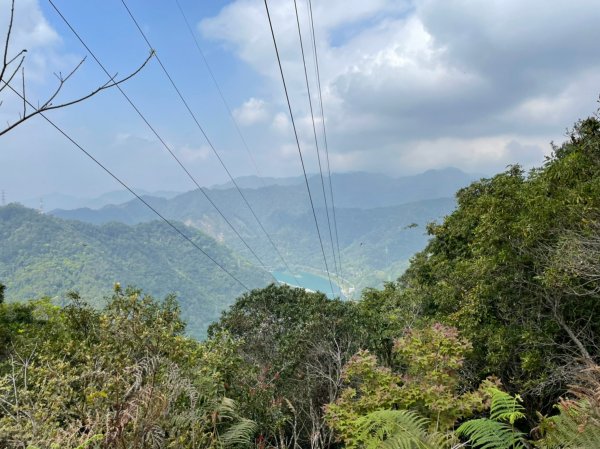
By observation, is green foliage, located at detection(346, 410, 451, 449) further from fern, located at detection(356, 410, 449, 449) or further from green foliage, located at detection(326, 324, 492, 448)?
green foliage, located at detection(326, 324, 492, 448)

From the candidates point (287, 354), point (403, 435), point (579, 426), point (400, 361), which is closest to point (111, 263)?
point (287, 354)

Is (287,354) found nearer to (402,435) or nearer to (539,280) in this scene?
(539,280)

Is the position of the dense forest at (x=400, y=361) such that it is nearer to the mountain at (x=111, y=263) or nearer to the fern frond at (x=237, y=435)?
the fern frond at (x=237, y=435)

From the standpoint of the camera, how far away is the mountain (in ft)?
318

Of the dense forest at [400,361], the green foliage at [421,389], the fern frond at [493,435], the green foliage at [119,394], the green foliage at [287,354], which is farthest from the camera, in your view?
the green foliage at [287,354]

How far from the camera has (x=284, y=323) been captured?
16.2m

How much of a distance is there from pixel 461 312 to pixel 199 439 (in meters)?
7.70

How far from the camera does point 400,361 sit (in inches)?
365

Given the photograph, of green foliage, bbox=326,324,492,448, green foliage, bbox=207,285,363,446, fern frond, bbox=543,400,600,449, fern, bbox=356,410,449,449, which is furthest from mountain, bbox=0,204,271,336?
fern frond, bbox=543,400,600,449

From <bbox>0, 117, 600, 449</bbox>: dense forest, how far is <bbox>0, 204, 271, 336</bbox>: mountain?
7636 centimetres

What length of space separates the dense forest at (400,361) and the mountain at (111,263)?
76359 mm

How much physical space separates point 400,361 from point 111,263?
424 feet

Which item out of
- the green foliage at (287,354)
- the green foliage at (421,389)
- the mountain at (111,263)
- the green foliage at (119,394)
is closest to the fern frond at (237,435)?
the green foliage at (119,394)

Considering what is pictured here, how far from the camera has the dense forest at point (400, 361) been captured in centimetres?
346
